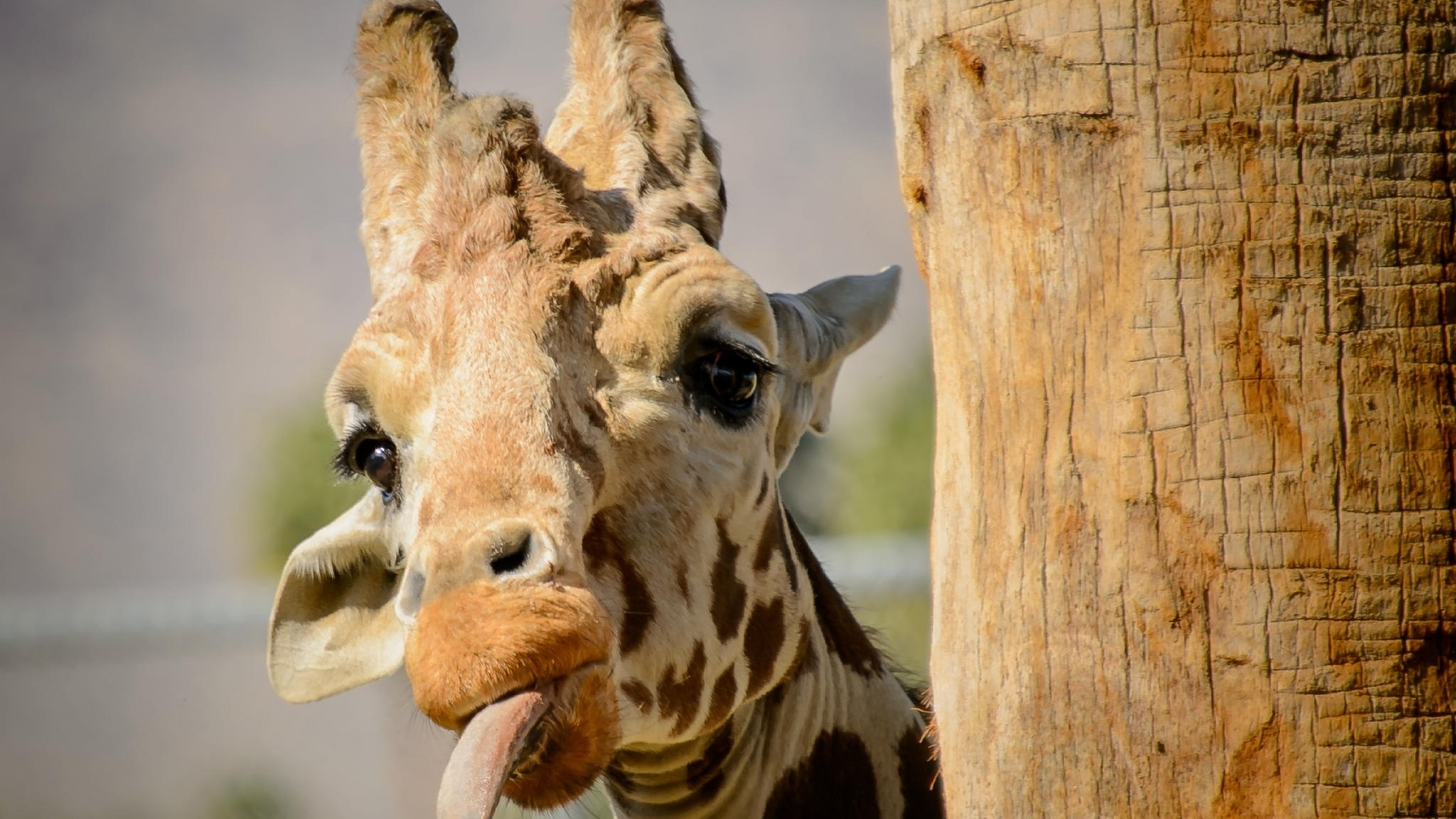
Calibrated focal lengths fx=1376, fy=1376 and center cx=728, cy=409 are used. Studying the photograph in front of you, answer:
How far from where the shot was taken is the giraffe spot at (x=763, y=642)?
2994 mm

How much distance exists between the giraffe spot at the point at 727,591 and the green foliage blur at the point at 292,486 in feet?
31.7

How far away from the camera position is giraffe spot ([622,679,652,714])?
8.44ft

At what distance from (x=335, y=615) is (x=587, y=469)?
121cm

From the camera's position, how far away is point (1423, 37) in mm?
1805

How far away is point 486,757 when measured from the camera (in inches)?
83.0

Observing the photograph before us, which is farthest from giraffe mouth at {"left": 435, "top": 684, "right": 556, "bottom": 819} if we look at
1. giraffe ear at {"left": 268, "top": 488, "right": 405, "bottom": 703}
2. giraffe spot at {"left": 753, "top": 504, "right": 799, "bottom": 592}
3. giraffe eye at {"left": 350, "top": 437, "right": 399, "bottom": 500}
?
giraffe ear at {"left": 268, "top": 488, "right": 405, "bottom": 703}

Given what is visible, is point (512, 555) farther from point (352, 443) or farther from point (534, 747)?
point (352, 443)

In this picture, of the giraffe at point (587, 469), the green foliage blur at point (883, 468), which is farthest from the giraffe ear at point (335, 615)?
the green foliage blur at point (883, 468)

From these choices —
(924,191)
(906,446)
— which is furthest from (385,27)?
(906,446)

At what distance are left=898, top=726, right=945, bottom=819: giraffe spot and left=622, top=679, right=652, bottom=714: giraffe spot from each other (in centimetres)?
91

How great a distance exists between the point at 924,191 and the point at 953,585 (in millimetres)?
631

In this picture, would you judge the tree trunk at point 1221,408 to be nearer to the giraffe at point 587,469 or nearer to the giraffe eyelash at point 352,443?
the giraffe at point 587,469

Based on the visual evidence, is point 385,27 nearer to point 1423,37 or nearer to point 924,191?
point 924,191

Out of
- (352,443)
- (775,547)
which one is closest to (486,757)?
(352,443)
